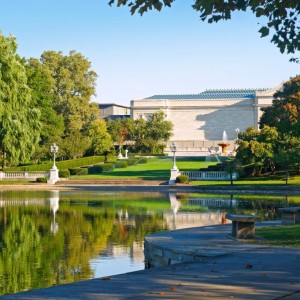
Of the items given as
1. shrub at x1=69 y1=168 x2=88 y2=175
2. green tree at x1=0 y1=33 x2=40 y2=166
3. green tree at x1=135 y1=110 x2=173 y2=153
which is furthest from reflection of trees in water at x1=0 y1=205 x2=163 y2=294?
green tree at x1=135 y1=110 x2=173 y2=153

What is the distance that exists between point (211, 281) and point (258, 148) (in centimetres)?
3985

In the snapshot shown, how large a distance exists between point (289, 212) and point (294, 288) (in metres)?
10.4

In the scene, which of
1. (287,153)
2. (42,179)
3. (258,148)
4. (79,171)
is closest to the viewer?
(287,153)

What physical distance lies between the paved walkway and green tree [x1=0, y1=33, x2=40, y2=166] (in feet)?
121

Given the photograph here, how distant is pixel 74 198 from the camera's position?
128ft

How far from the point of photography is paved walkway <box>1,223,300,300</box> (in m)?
9.22

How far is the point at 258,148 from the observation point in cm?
4947

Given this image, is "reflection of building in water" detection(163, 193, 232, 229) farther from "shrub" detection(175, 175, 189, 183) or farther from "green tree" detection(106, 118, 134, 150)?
"green tree" detection(106, 118, 134, 150)

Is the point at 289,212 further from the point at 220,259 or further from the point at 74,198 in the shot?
the point at 74,198

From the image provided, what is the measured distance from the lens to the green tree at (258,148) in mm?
49500

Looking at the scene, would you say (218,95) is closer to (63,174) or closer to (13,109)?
(63,174)

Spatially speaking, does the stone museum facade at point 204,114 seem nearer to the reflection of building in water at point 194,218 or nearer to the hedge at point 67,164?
the hedge at point 67,164

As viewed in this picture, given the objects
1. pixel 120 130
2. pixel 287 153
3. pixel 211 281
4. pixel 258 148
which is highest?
pixel 120 130

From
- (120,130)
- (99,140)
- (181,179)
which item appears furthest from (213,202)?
(120,130)
